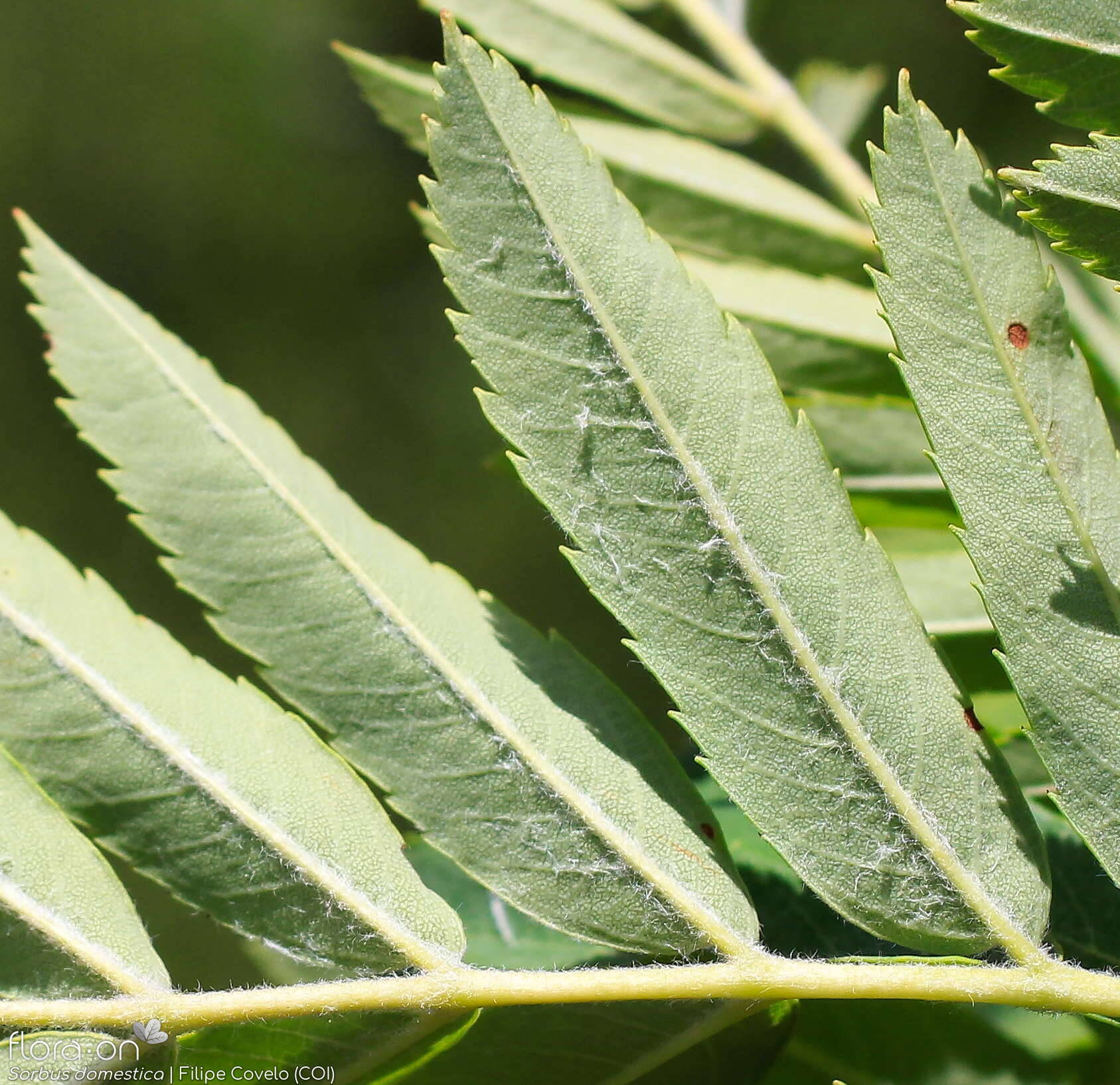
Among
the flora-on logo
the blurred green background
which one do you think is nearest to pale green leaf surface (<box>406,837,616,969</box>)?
the flora-on logo

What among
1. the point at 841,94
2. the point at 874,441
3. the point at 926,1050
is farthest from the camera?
the point at 841,94

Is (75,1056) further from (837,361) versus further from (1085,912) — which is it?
(837,361)

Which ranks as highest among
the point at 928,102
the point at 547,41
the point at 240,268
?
the point at 928,102

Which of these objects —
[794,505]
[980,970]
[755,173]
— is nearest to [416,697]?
[794,505]

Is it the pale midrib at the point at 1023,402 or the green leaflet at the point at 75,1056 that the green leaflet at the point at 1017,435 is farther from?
the green leaflet at the point at 75,1056

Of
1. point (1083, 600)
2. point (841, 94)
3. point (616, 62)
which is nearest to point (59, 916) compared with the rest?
point (1083, 600)

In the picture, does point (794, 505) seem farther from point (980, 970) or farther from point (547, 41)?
point (547, 41)

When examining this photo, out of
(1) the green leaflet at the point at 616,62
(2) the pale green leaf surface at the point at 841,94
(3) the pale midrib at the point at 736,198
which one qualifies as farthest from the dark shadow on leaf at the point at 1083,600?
(2) the pale green leaf surface at the point at 841,94
